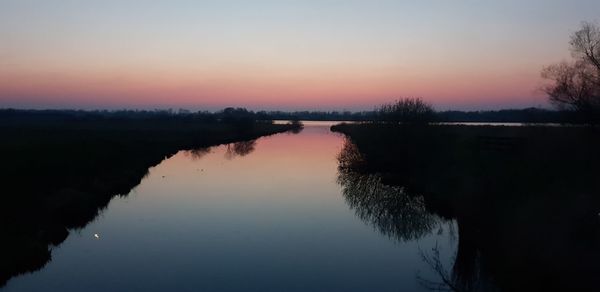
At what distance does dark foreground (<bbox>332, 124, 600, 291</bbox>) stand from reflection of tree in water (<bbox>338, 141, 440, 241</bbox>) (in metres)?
0.08

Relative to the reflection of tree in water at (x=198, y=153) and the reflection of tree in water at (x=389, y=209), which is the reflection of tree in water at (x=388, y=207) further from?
the reflection of tree in water at (x=198, y=153)

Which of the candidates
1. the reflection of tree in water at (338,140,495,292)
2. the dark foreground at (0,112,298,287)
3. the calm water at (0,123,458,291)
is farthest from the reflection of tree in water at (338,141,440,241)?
the dark foreground at (0,112,298,287)

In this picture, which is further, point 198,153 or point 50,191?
point 198,153

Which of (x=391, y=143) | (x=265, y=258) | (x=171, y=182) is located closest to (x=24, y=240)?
(x=265, y=258)

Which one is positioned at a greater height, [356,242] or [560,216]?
[560,216]

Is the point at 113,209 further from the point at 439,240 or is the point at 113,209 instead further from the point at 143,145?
the point at 143,145

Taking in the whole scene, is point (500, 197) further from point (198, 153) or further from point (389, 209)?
point (198, 153)

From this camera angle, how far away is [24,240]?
1331 cm

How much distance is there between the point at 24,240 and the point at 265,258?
20.6 feet

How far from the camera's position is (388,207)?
21031mm

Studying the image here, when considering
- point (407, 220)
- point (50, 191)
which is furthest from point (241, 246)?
point (50, 191)

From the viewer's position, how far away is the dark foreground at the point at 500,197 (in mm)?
10367

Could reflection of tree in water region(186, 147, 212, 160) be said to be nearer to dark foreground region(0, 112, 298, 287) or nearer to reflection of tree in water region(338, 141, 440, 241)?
dark foreground region(0, 112, 298, 287)

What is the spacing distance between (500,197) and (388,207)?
20.3ft
